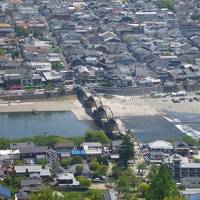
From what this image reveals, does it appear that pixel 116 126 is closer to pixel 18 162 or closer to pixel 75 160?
pixel 75 160

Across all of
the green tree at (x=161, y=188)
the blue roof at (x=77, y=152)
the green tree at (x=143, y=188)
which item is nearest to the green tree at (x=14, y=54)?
the blue roof at (x=77, y=152)

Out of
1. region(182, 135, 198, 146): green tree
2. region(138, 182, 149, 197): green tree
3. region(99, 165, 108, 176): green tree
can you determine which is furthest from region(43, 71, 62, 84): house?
region(138, 182, 149, 197): green tree

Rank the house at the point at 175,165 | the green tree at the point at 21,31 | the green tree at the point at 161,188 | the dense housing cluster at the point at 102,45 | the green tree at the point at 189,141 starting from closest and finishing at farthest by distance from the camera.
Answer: the green tree at the point at 161,188 → the house at the point at 175,165 → the green tree at the point at 189,141 → the dense housing cluster at the point at 102,45 → the green tree at the point at 21,31

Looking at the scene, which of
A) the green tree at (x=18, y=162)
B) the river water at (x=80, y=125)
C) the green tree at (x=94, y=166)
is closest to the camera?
the green tree at (x=94, y=166)

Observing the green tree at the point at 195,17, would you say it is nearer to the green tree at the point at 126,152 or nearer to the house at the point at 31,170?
the green tree at the point at 126,152

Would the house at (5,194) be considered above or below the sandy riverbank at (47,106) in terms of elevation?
above

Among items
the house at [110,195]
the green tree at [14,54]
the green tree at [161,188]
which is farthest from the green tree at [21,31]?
the green tree at [161,188]

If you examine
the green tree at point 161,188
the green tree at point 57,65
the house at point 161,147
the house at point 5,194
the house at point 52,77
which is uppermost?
the green tree at point 161,188

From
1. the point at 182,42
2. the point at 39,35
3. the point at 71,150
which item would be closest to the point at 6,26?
the point at 39,35

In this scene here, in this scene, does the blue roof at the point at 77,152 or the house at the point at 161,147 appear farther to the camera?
the house at the point at 161,147
